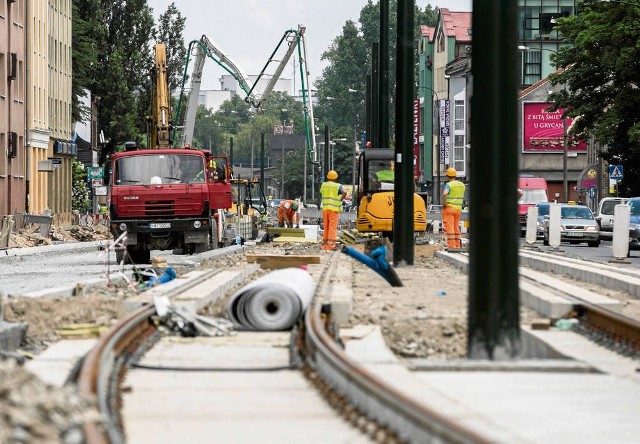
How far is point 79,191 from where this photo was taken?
96.4 meters

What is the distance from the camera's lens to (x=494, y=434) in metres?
8.13

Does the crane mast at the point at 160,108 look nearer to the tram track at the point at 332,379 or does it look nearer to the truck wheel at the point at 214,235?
the truck wheel at the point at 214,235

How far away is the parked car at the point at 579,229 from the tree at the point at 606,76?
4804mm

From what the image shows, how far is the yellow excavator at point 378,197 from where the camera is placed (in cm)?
4241

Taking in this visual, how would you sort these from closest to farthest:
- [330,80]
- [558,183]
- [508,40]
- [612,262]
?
[508,40] < [612,262] < [558,183] < [330,80]

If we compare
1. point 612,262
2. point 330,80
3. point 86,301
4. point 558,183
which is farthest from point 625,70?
point 330,80

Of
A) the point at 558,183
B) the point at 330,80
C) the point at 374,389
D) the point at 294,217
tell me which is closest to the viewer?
the point at 374,389

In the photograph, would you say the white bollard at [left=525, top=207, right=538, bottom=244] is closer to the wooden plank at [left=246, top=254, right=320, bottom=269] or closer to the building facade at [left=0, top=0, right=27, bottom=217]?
the wooden plank at [left=246, top=254, right=320, bottom=269]

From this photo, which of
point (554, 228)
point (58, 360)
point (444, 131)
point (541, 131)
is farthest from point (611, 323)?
point (444, 131)

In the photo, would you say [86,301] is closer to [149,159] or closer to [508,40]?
[508,40]

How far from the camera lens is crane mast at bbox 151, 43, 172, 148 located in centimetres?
4966

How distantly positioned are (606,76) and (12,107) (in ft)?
80.0

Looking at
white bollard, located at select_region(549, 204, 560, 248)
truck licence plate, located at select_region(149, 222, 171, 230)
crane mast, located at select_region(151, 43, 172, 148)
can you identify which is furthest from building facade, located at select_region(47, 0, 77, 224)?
truck licence plate, located at select_region(149, 222, 171, 230)

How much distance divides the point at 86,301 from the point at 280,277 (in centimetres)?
231
